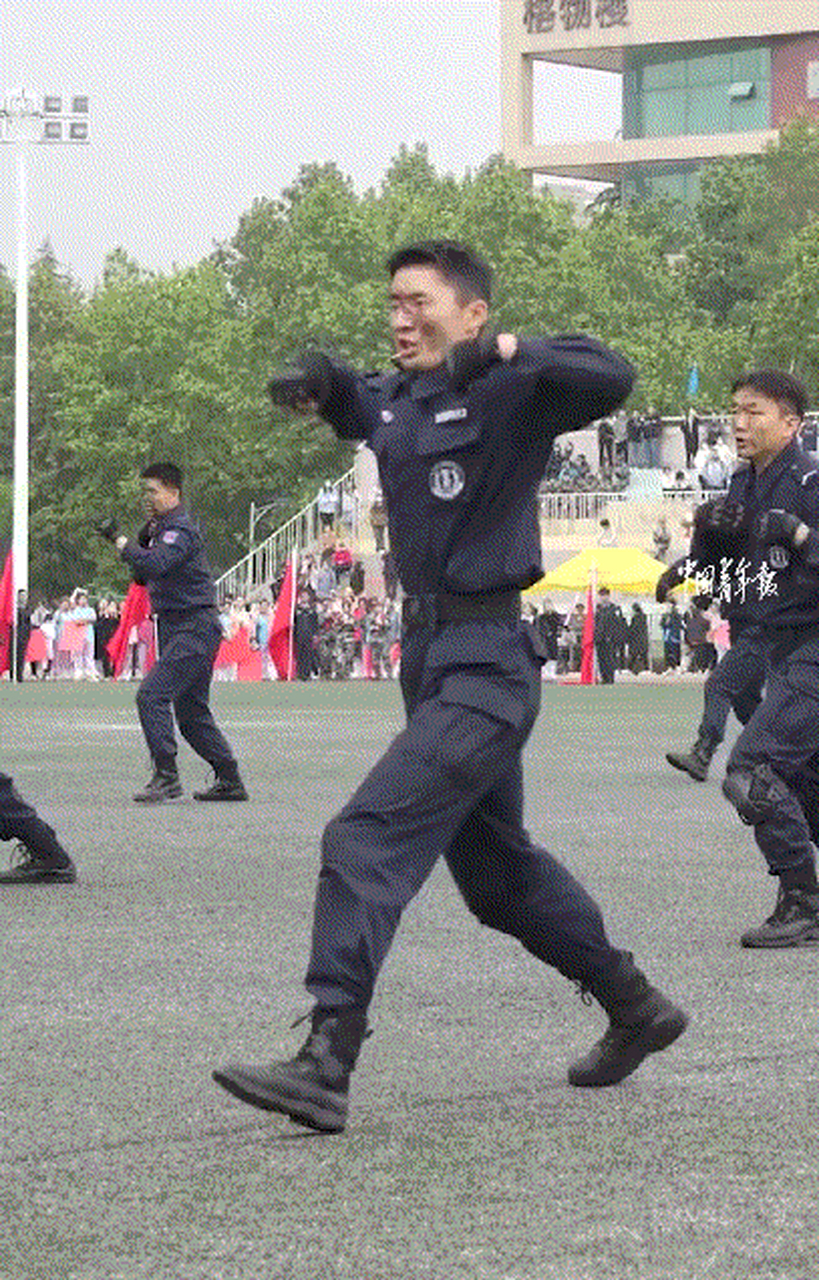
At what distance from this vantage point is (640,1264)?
4.86 meters

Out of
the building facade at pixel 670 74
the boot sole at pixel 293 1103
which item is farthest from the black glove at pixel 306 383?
the building facade at pixel 670 74

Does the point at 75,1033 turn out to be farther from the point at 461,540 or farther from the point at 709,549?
the point at 709,549

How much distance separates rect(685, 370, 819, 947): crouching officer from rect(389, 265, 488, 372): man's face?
3.24 metres

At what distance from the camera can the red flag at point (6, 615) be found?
4756 centimetres

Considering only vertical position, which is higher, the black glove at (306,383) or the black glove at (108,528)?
the black glove at (306,383)

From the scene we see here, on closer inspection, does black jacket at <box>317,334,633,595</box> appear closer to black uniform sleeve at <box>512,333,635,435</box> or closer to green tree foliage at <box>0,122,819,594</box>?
black uniform sleeve at <box>512,333,635,435</box>

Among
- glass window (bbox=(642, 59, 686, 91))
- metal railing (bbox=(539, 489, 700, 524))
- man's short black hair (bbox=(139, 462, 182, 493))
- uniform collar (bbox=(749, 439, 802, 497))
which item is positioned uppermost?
glass window (bbox=(642, 59, 686, 91))

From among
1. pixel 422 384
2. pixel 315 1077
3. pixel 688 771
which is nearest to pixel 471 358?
pixel 422 384

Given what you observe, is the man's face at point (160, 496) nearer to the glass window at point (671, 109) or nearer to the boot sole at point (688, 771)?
the boot sole at point (688, 771)

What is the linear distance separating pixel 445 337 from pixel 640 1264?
2.28 m

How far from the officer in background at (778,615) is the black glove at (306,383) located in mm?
3247

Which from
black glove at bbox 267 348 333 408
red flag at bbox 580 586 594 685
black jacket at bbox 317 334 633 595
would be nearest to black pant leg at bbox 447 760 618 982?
black jacket at bbox 317 334 633 595

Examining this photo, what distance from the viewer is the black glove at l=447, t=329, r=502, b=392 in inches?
241

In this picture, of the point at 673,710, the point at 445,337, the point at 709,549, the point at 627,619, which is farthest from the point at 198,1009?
the point at 627,619
